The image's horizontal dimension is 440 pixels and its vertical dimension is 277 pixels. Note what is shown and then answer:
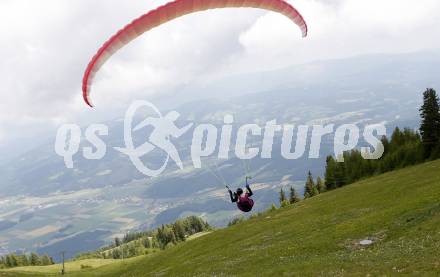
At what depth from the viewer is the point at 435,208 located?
3569 cm

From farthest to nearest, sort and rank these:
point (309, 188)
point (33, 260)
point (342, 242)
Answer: point (33, 260), point (309, 188), point (342, 242)

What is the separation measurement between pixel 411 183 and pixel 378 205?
996 cm

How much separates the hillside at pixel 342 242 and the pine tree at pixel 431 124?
71.7 ft

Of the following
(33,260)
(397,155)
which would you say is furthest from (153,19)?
(33,260)

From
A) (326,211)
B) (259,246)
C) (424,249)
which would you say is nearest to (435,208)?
(424,249)

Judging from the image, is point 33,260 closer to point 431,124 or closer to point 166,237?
point 166,237

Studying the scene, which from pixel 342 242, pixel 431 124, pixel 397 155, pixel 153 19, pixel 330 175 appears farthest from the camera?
pixel 330 175

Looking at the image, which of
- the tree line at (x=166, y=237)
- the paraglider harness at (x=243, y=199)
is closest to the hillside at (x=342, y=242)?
the paraglider harness at (x=243, y=199)

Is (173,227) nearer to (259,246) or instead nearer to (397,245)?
(259,246)

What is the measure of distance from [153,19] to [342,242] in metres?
24.3

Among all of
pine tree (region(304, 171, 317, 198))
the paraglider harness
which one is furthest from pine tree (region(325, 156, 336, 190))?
the paraglider harness

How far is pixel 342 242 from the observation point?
35.8 meters

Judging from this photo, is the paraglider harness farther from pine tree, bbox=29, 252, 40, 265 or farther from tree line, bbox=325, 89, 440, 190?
pine tree, bbox=29, 252, 40, 265

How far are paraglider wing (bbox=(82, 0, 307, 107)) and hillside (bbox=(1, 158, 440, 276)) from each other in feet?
46.3
